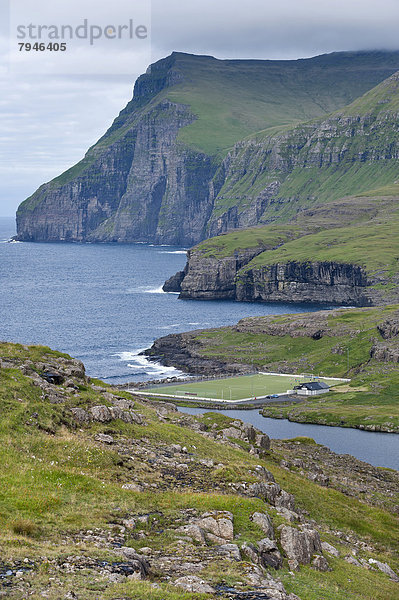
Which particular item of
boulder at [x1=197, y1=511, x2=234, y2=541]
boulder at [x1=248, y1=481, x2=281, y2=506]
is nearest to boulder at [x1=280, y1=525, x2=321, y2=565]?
boulder at [x1=197, y1=511, x2=234, y2=541]

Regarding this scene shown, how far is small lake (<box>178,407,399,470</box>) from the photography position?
13975 centimetres

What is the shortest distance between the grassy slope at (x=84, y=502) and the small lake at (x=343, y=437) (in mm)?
78155

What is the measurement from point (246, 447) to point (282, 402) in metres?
113

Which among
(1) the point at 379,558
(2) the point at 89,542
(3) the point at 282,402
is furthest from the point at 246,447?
(3) the point at 282,402

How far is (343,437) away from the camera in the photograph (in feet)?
512

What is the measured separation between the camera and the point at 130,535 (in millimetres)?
37625

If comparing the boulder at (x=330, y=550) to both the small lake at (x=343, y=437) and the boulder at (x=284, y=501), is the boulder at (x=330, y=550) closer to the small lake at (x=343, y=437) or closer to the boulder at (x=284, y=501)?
the boulder at (x=284, y=501)

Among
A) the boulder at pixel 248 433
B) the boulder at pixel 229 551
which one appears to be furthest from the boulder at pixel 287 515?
the boulder at pixel 248 433

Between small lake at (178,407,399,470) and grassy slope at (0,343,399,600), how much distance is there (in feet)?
256

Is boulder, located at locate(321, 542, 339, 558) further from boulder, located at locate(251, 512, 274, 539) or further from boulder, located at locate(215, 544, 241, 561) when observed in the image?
boulder, located at locate(215, 544, 241, 561)

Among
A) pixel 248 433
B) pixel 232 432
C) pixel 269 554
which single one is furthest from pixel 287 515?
pixel 248 433

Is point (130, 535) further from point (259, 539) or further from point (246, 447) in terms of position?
point (246, 447)

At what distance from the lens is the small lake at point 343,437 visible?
139750 millimetres

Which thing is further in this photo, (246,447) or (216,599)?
(246,447)
